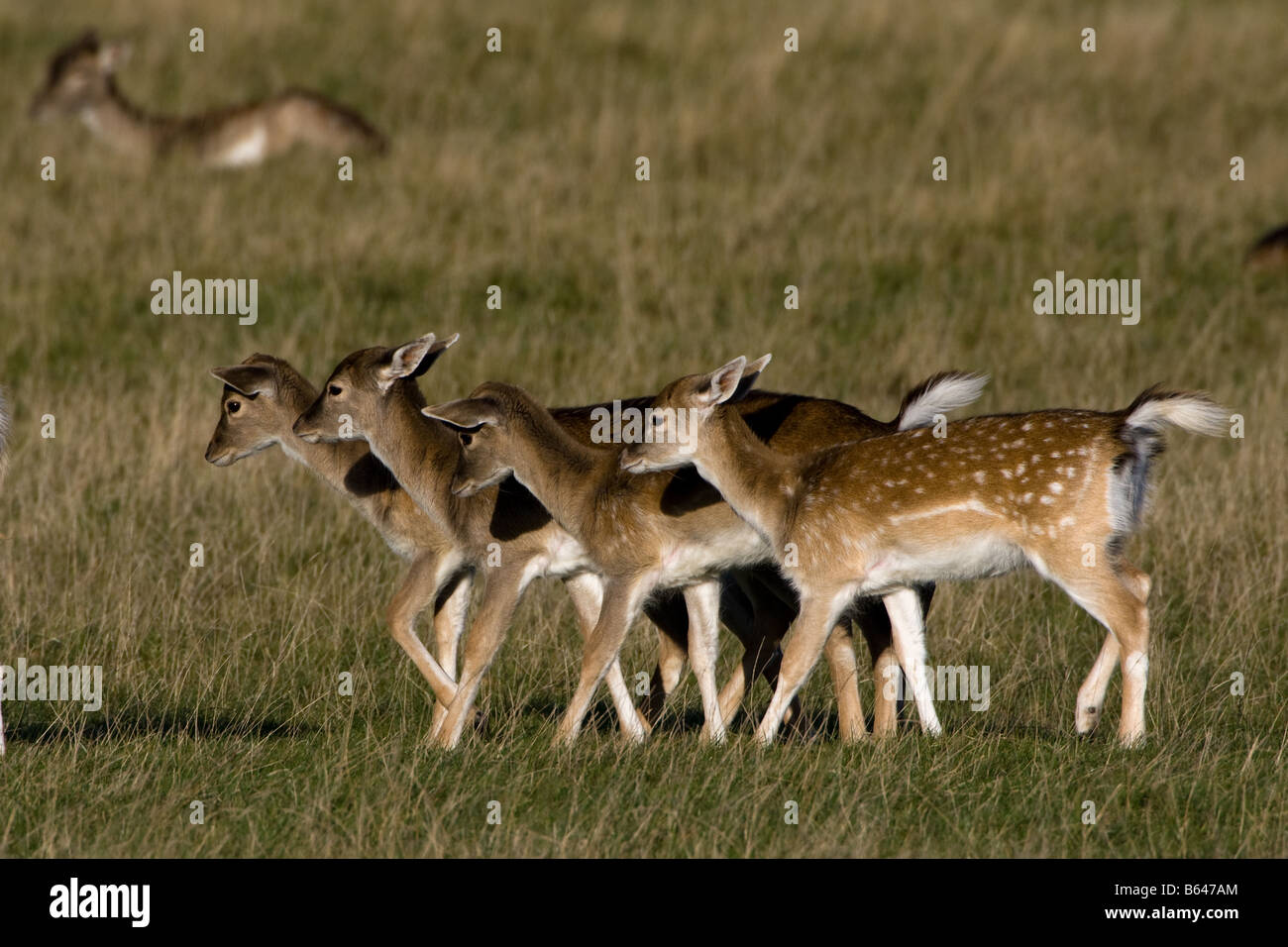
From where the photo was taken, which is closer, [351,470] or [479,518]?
[479,518]

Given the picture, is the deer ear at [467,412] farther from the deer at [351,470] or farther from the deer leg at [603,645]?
the deer leg at [603,645]

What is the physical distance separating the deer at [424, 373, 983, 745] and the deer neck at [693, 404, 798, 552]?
0.19m

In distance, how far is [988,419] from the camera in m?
7.59

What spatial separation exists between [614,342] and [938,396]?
6.71m

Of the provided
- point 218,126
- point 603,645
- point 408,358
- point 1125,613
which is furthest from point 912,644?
point 218,126

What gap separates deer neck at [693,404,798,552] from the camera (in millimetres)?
7664

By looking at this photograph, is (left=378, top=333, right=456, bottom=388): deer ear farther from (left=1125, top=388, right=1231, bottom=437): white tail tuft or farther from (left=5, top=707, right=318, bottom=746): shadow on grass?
(left=1125, top=388, right=1231, bottom=437): white tail tuft

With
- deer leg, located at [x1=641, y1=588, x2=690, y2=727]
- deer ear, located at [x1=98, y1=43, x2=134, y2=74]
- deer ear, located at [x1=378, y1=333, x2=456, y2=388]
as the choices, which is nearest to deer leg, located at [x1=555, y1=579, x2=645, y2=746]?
deer leg, located at [x1=641, y1=588, x2=690, y2=727]

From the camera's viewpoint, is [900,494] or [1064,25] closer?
[900,494]

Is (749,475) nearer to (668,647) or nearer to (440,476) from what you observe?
(668,647)

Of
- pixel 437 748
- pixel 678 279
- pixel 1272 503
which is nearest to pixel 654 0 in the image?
pixel 678 279

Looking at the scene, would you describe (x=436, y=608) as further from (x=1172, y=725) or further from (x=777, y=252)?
(x=777, y=252)

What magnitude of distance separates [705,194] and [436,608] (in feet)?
30.6

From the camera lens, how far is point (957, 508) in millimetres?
7324
